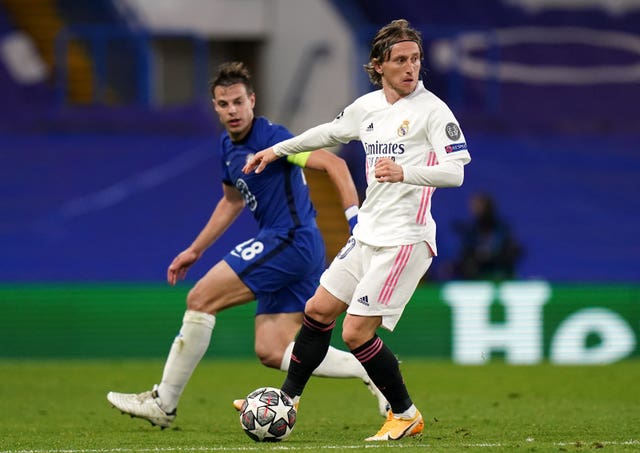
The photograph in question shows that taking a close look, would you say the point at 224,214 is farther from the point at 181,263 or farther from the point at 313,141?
the point at 313,141

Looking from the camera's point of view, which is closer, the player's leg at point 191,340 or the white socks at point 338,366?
the player's leg at point 191,340

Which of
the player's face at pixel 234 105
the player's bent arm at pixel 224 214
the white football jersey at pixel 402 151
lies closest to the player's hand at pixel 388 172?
the white football jersey at pixel 402 151

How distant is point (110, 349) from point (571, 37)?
9.83 meters

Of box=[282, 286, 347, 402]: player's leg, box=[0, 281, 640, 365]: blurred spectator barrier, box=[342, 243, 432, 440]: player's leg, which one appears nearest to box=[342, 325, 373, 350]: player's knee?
box=[342, 243, 432, 440]: player's leg

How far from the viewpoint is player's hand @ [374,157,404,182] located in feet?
21.4

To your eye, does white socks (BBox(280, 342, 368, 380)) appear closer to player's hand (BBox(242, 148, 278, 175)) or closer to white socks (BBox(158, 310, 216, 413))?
white socks (BBox(158, 310, 216, 413))

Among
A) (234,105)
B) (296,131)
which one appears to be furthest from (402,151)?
(296,131)

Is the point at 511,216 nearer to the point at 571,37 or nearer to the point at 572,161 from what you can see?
the point at 572,161

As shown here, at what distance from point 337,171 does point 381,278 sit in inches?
45.8

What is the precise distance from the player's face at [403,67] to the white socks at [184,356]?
201cm

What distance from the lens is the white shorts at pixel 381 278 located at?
693 cm

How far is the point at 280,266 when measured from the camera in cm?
816

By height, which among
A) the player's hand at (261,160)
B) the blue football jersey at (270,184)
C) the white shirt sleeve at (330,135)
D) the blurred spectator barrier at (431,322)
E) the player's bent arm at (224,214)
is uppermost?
the white shirt sleeve at (330,135)

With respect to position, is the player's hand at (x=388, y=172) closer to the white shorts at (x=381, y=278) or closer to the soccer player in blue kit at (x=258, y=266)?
the white shorts at (x=381, y=278)
